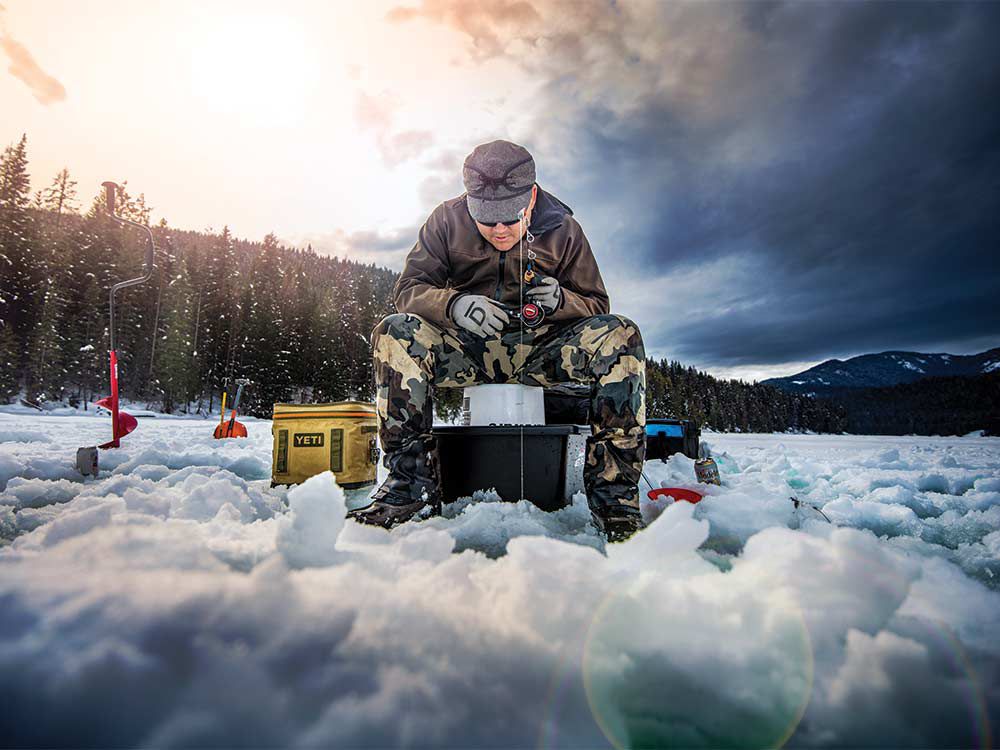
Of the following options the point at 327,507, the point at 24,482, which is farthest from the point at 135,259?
the point at 327,507

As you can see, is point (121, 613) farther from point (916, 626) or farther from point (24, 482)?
point (24, 482)

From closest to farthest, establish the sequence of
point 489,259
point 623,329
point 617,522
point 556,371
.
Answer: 1. point 617,522
2. point 623,329
3. point 556,371
4. point 489,259

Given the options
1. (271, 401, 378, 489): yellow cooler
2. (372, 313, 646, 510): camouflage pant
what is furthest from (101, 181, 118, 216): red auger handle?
(372, 313, 646, 510): camouflage pant

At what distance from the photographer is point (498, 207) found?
2.63 m

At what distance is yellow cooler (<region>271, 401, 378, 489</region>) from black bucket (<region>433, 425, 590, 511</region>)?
4.08ft

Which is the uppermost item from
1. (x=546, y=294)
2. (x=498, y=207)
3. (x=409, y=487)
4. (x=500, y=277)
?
(x=498, y=207)

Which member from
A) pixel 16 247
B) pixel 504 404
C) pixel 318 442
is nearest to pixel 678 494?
pixel 504 404

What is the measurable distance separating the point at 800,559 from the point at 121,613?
1.29 m

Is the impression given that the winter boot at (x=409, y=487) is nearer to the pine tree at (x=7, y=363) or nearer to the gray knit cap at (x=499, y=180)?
the gray knit cap at (x=499, y=180)

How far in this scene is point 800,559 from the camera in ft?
3.08

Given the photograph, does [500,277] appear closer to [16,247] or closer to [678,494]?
[678,494]

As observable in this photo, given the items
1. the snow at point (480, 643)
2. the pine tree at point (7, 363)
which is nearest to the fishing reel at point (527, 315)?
the snow at point (480, 643)

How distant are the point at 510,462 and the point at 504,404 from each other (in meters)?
0.33

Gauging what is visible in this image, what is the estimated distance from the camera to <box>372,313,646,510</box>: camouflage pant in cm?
231
